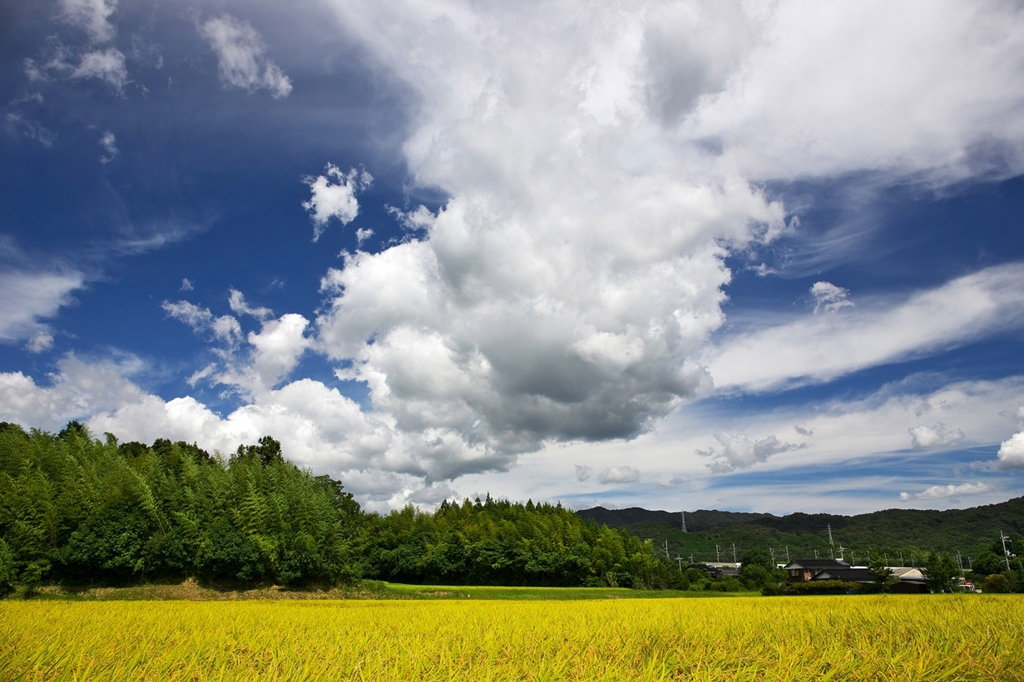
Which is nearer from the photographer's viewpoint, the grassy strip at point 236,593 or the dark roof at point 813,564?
the grassy strip at point 236,593

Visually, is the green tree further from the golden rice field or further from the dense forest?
the golden rice field

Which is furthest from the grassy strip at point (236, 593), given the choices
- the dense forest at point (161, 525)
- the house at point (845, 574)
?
the house at point (845, 574)

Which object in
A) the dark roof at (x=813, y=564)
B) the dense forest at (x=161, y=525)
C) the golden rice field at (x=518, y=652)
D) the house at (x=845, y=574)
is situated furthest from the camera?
the dark roof at (x=813, y=564)

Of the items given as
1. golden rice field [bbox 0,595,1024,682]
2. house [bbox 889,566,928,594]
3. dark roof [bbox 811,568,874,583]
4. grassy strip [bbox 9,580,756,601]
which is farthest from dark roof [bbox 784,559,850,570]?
golden rice field [bbox 0,595,1024,682]

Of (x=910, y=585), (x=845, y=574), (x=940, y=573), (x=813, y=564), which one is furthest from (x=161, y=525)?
(x=813, y=564)

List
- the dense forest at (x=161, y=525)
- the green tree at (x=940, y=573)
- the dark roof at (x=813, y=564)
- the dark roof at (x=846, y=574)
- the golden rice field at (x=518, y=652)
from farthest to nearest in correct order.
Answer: the dark roof at (x=813, y=564) → the dark roof at (x=846, y=574) → the green tree at (x=940, y=573) → the dense forest at (x=161, y=525) → the golden rice field at (x=518, y=652)

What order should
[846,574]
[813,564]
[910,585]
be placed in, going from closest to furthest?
[910,585] → [846,574] → [813,564]

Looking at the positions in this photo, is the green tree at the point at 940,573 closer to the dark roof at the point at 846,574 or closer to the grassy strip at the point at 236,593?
the dark roof at the point at 846,574

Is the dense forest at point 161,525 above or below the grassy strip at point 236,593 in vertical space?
above

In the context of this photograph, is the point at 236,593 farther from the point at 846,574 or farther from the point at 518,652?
the point at 846,574

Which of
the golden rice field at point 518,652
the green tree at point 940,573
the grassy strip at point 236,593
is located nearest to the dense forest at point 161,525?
the grassy strip at point 236,593

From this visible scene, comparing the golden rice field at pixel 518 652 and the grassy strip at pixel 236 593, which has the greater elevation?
the golden rice field at pixel 518 652

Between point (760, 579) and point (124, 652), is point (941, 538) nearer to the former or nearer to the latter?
point (760, 579)

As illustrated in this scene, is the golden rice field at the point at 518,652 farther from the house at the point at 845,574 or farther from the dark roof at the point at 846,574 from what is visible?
the house at the point at 845,574
